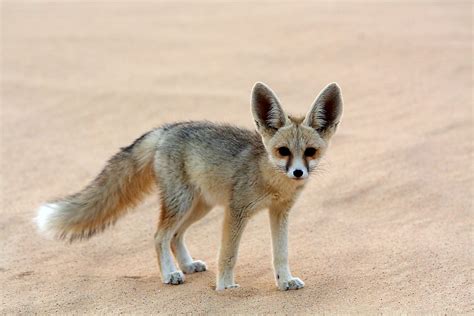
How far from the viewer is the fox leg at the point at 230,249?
6.18 metres

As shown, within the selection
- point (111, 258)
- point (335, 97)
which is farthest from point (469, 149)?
point (111, 258)

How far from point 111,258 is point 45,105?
586 centimetres

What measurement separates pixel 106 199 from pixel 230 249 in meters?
1.32

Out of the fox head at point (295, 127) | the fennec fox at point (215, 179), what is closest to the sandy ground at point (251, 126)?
the fennec fox at point (215, 179)

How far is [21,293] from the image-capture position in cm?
620

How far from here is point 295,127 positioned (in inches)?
236

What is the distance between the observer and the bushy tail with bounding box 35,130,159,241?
268 inches

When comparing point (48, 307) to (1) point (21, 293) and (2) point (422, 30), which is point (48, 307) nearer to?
(1) point (21, 293)

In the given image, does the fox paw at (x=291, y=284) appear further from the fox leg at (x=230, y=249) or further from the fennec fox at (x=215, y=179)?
the fox leg at (x=230, y=249)

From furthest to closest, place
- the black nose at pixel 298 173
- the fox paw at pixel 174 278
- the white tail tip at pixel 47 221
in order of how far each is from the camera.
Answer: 1. the white tail tip at pixel 47 221
2. the fox paw at pixel 174 278
3. the black nose at pixel 298 173

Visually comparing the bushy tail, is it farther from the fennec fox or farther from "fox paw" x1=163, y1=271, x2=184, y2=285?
"fox paw" x1=163, y1=271, x2=184, y2=285

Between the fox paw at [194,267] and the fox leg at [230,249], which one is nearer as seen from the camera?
the fox leg at [230,249]

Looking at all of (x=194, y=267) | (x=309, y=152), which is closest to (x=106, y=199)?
(x=194, y=267)

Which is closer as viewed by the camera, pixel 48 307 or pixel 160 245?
pixel 48 307
